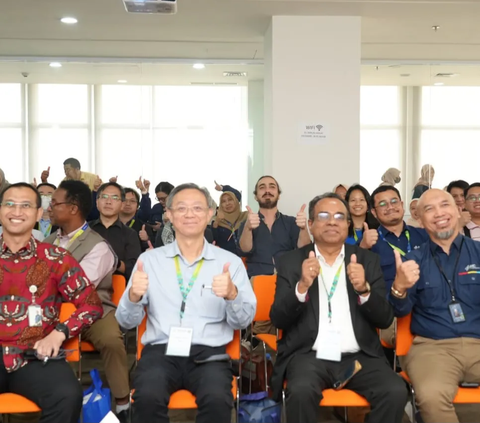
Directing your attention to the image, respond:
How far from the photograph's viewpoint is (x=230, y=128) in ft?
29.6

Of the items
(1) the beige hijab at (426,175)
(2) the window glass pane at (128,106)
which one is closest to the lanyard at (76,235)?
(2) the window glass pane at (128,106)

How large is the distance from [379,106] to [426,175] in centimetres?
127

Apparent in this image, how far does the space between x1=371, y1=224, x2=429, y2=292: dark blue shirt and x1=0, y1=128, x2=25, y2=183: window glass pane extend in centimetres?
622

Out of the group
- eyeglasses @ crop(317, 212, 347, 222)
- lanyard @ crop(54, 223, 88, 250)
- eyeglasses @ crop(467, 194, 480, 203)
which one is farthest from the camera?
eyeglasses @ crop(467, 194, 480, 203)

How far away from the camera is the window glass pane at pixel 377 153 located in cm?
896

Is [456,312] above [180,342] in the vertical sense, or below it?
above

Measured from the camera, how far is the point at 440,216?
11.1 ft

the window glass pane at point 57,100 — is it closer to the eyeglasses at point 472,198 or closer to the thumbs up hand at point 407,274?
the eyeglasses at point 472,198

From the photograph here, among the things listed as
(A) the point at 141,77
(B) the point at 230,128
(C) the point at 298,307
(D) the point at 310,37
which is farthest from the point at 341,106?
(C) the point at 298,307

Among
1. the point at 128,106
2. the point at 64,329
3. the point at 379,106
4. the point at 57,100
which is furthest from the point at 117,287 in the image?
the point at 379,106

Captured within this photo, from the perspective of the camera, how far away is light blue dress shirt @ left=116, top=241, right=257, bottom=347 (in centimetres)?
303

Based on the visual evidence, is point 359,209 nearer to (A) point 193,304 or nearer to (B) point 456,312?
(B) point 456,312

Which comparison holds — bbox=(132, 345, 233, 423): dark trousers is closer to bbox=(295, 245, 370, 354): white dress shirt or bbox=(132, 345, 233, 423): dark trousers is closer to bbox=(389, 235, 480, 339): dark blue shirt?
bbox=(295, 245, 370, 354): white dress shirt

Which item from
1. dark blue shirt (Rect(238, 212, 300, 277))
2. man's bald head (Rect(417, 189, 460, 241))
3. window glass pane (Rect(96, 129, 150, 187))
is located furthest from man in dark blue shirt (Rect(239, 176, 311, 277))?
window glass pane (Rect(96, 129, 150, 187))
